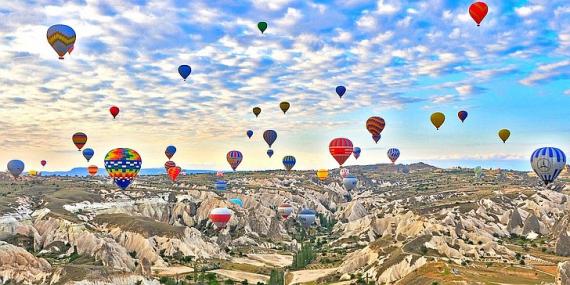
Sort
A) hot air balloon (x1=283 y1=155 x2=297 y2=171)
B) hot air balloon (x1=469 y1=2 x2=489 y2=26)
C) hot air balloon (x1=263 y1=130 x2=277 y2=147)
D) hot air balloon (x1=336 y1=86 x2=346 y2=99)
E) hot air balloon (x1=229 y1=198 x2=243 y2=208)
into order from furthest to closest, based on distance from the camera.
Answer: hot air balloon (x1=229 y1=198 x2=243 y2=208)
hot air balloon (x1=283 y1=155 x2=297 y2=171)
hot air balloon (x1=263 y1=130 x2=277 y2=147)
hot air balloon (x1=336 y1=86 x2=346 y2=99)
hot air balloon (x1=469 y1=2 x2=489 y2=26)

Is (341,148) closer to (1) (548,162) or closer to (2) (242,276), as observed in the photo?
(2) (242,276)

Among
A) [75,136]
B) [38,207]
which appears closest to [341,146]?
[75,136]

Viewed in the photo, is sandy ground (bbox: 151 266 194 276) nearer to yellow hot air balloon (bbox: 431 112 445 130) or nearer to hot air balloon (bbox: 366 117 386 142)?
hot air balloon (bbox: 366 117 386 142)

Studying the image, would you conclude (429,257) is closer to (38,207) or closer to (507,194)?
(507,194)

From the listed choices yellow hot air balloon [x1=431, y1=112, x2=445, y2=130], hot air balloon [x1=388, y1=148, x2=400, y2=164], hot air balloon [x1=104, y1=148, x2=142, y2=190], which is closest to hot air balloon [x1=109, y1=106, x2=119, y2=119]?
hot air balloon [x1=104, y1=148, x2=142, y2=190]

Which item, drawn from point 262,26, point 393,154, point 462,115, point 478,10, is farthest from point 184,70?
point 393,154

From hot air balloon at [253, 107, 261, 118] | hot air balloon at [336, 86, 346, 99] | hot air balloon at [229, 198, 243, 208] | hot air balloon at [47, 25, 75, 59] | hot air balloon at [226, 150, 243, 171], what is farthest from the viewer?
hot air balloon at [229, 198, 243, 208]

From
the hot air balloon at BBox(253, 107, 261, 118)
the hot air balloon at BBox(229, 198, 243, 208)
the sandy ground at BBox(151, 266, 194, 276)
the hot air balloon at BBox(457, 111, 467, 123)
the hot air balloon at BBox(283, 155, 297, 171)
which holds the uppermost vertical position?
the hot air balloon at BBox(253, 107, 261, 118)

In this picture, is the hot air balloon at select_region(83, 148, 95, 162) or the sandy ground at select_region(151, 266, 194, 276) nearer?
the sandy ground at select_region(151, 266, 194, 276)
